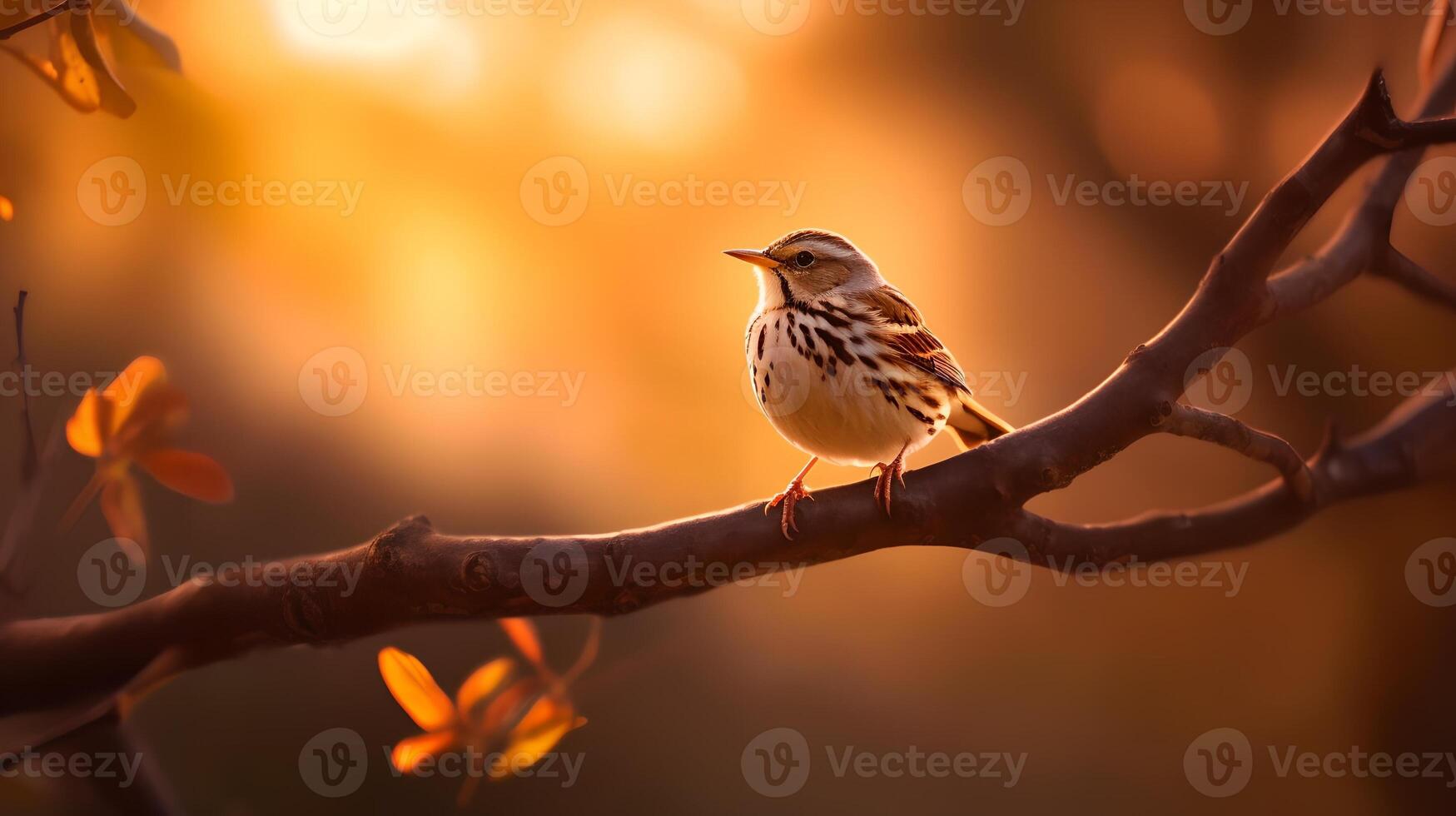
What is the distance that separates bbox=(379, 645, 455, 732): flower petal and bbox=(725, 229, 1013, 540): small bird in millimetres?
397

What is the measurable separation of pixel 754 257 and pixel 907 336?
0.21m

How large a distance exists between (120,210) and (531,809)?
3.56 ft

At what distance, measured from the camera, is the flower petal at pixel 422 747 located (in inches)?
31.8

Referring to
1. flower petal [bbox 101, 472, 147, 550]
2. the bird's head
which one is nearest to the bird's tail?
the bird's head

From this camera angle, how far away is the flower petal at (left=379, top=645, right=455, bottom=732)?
0.85 meters

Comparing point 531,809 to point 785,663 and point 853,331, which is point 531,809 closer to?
point 785,663

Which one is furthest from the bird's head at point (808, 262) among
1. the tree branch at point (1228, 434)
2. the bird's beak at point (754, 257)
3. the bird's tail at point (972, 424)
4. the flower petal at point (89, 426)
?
the flower petal at point (89, 426)

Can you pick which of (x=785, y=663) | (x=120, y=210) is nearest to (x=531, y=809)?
(x=785, y=663)

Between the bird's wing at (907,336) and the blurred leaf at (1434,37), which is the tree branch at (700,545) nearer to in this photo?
the bird's wing at (907,336)

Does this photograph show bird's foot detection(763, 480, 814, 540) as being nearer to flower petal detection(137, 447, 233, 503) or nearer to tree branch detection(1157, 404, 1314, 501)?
A: tree branch detection(1157, 404, 1314, 501)

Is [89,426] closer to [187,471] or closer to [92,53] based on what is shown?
[187,471]

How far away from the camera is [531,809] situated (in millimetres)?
1470

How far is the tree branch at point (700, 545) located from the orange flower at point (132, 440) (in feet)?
0.31

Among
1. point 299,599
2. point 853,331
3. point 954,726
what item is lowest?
point 954,726
